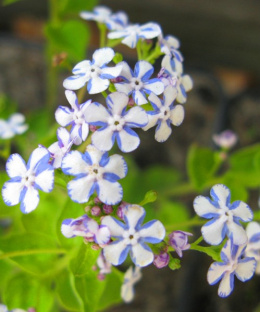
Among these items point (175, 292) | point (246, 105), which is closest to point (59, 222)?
point (175, 292)

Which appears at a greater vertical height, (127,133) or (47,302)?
(127,133)

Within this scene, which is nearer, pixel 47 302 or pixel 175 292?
pixel 47 302

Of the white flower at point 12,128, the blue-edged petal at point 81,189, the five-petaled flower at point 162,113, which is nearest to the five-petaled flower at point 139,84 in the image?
the five-petaled flower at point 162,113

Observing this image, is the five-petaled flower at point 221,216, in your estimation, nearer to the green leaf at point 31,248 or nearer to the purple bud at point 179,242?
the purple bud at point 179,242

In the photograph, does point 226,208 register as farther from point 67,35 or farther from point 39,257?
point 67,35

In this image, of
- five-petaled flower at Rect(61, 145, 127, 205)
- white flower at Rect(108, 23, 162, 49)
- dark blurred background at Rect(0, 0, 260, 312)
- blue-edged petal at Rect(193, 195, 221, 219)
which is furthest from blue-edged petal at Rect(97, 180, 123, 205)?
dark blurred background at Rect(0, 0, 260, 312)

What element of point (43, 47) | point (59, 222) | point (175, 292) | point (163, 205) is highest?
point (59, 222)
